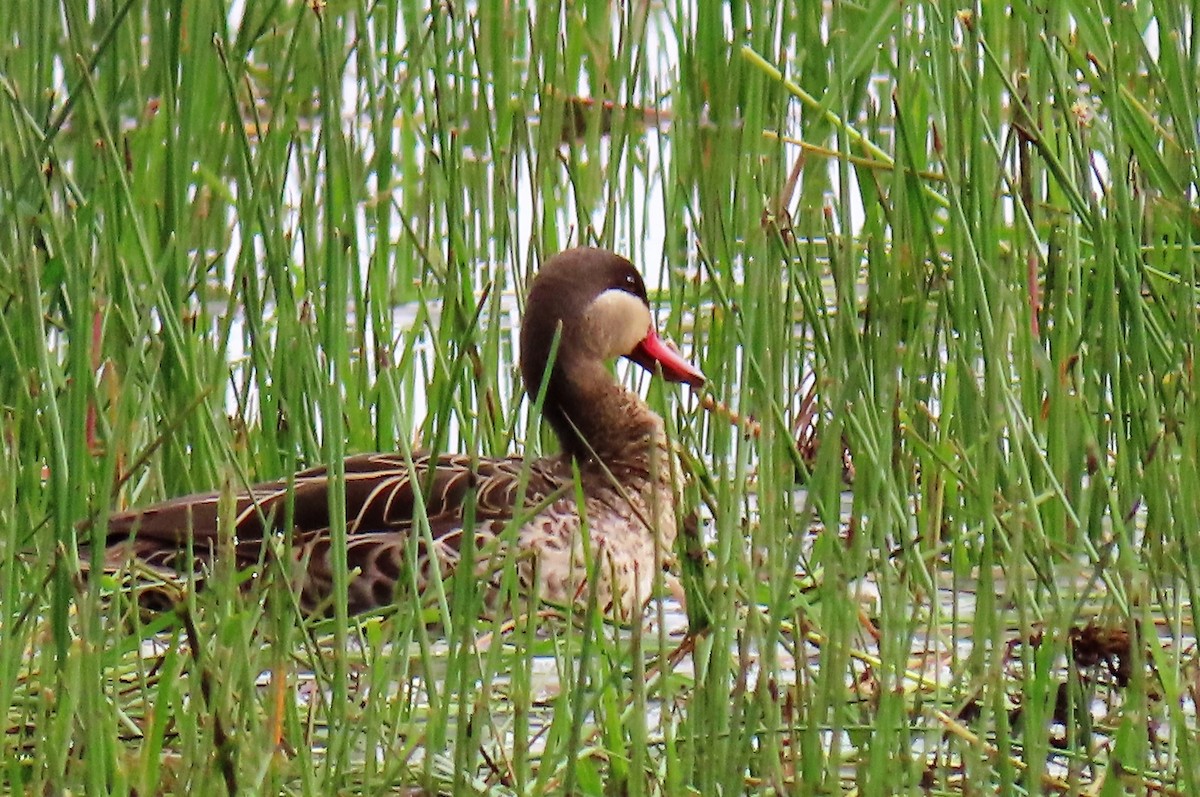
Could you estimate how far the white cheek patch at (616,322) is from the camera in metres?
4.50

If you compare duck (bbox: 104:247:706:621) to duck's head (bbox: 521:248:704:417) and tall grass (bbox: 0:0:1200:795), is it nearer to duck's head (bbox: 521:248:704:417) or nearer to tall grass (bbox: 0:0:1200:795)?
duck's head (bbox: 521:248:704:417)

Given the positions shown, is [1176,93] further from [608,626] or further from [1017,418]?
[608,626]

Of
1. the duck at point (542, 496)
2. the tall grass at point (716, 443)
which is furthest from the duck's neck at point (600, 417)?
the tall grass at point (716, 443)

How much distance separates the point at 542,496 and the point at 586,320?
1.54ft

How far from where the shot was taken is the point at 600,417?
15.4 ft

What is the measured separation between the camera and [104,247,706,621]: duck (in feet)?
13.3

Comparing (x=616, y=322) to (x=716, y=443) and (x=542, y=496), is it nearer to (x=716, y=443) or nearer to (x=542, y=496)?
(x=542, y=496)

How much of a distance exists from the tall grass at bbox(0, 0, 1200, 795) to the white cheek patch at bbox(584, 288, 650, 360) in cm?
13

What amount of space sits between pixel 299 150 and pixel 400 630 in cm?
81

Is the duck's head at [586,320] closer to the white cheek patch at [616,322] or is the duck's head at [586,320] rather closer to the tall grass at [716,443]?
the white cheek patch at [616,322]

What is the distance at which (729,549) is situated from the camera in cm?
239

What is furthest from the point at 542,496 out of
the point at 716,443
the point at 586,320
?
the point at 716,443

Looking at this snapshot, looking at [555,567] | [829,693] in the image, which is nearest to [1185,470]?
[829,693]

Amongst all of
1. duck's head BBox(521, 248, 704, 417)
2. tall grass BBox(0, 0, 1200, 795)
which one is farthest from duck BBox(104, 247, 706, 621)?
tall grass BBox(0, 0, 1200, 795)
